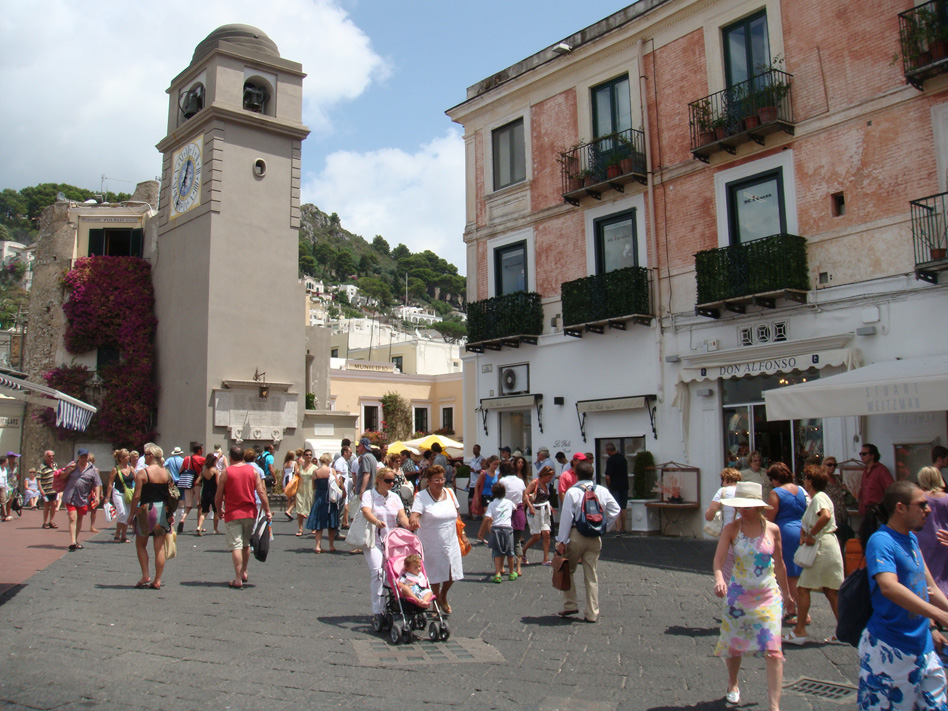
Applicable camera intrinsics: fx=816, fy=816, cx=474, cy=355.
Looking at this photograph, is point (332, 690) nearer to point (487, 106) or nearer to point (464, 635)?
point (464, 635)

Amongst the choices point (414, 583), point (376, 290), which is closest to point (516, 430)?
point (414, 583)

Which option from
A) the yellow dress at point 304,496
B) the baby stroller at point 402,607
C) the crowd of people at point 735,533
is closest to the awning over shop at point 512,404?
the crowd of people at point 735,533

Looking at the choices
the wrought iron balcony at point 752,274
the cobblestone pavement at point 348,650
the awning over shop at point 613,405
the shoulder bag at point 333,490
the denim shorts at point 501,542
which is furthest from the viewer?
the awning over shop at point 613,405

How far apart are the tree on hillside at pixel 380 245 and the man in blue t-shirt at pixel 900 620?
186m

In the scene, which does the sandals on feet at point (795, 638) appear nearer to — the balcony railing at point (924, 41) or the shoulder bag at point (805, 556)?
the shoulder bag at point (805, 556)

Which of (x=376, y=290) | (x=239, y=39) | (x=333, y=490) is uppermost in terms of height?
(x=376, y=290)

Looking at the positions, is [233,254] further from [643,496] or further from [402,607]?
[402,607]

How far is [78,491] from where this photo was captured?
14391 millimetres

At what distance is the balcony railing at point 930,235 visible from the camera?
41.0 ft

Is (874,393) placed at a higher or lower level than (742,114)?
lower

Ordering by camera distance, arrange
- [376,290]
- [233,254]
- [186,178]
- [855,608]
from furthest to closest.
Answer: [376,290] → [186,178] → [233,254] → [855,608]

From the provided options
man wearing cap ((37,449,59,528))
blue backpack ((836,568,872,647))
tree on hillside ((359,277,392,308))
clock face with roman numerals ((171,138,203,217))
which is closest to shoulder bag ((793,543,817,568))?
blue backpack ((836,568,872,647))

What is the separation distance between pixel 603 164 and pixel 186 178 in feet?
48.5

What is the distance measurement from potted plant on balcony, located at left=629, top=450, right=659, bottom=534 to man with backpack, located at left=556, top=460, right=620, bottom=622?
7.88 m
